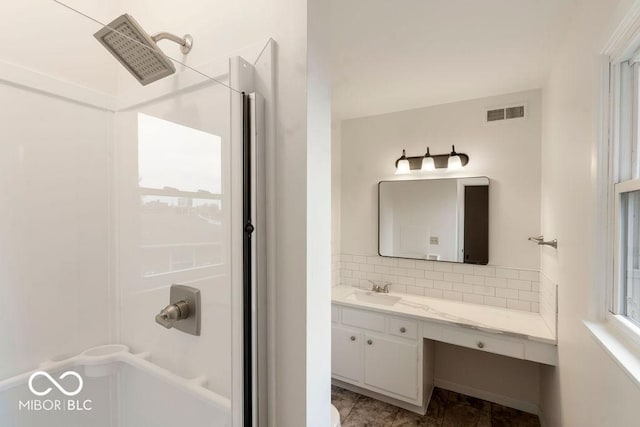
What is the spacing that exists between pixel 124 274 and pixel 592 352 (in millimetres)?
1957

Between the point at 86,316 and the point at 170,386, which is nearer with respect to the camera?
the point at 170,386

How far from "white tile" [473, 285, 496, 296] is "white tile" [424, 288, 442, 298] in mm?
276

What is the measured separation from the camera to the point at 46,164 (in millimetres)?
1128

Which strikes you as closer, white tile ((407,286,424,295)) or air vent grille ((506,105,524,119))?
A: air vent grille ((506,105,524,119))

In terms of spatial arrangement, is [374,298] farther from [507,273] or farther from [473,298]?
[507,273]

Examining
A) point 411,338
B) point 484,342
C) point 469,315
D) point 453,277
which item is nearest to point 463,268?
point 453,277

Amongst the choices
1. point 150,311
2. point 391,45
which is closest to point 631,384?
point 150,311

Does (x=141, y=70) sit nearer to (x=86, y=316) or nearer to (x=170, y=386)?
(x=86, y=316)

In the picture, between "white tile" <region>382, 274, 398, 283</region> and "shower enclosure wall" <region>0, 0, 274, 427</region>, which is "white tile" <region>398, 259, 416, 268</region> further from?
"shower enclosure wall" <region>0, 0, 274, 427</region>

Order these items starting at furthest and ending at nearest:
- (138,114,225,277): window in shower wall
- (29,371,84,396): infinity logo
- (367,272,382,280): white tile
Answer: (367,272,382,280): white tile, (29,371,84,396): infinity logo, (138,114,225,277): window in shower wall

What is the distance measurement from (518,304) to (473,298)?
31 centimetres

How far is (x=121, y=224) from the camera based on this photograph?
1.28 m

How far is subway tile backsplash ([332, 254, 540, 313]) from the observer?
225cm

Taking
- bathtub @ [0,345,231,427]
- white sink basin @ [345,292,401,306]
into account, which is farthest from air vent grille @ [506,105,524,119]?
bathtub @ [0,345,231,427]
